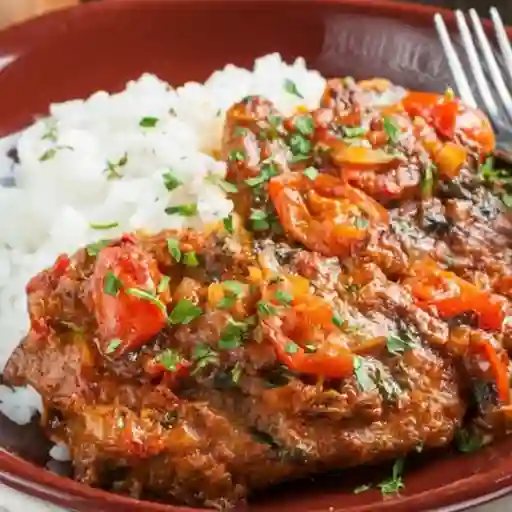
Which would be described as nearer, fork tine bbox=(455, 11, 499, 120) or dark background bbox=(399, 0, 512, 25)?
fork tine bbox=(455, 11, 499, 120)

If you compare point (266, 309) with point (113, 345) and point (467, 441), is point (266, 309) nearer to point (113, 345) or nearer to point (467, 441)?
point (113, 345)

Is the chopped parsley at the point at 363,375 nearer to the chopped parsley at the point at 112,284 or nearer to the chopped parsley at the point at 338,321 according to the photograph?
the chopped parsley at the point at 338,321

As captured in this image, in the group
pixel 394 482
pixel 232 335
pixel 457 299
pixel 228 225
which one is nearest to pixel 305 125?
pixel 228 225

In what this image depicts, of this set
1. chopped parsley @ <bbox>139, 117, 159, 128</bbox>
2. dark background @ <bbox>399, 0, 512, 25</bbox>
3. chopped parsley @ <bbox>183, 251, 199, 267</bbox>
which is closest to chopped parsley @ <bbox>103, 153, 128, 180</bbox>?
chopped parsley @ <bbox>139, 117, 159, 128</bbox>

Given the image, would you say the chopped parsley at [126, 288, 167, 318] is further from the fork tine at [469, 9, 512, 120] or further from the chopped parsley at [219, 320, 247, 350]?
the fork tine at [469, 9, 512, 120]

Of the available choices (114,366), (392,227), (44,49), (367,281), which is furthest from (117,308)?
(44,49)

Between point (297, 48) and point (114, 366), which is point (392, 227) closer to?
point (114, 366)

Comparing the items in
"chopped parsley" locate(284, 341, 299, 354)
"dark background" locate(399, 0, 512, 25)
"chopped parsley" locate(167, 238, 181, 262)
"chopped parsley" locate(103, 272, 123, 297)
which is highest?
"chopped parsley" locate(103, 272, 123, 297)
